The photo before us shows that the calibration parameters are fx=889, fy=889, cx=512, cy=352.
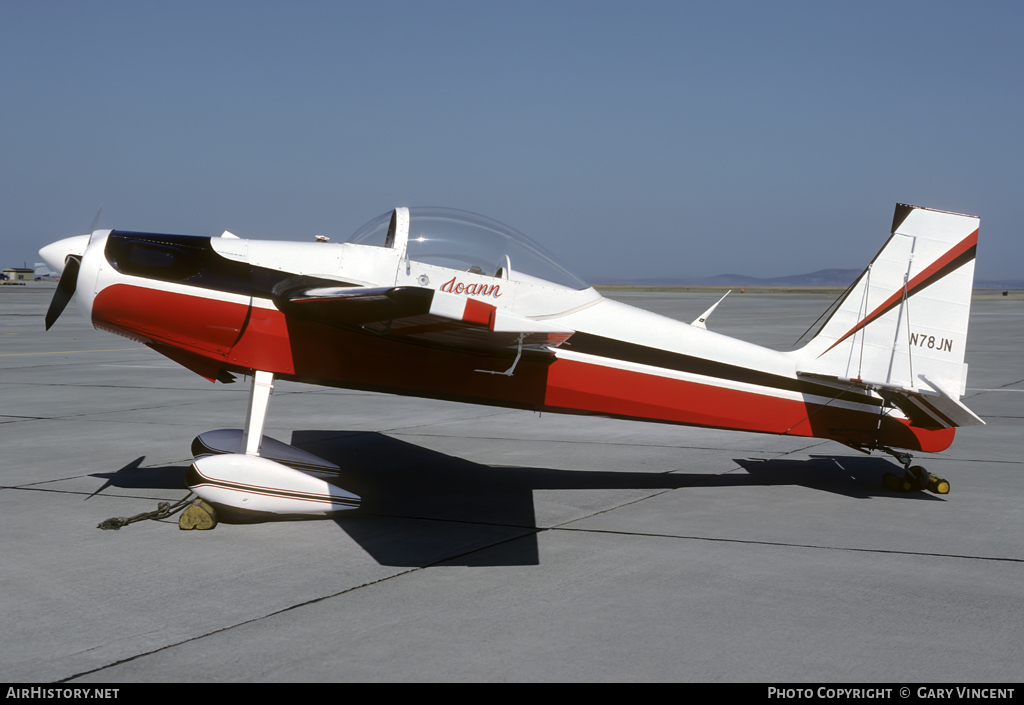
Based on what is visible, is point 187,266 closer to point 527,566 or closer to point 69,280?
point 69,280

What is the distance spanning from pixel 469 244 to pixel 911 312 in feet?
11.8

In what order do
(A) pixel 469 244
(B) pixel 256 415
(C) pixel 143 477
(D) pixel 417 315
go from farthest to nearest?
(C) pixel 143 477, (A) pixel 469 244, (B) pixel 256 415, (D) pixel 417 315

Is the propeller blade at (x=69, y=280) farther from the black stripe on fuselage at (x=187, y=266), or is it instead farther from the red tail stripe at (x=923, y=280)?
the red tail stripe at (x=923, y=280)

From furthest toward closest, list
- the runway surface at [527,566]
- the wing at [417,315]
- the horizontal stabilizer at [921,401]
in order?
1. the horizontal stabilizer at [921,401]
2. the wing at [417,315]
3. the runway surface at [527,566]

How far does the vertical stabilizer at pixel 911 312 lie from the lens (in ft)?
23.0

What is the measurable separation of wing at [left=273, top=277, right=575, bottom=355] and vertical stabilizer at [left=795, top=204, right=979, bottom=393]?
255 cm

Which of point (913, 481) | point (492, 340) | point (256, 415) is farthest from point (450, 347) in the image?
point (913, 481)

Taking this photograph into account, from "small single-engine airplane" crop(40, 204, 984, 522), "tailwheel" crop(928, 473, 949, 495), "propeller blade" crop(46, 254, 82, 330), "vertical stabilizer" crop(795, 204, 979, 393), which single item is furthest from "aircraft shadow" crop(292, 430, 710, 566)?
"propeller blade" crop(46, 254, 82, 330)

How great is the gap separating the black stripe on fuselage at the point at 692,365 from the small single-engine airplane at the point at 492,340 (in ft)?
0.04

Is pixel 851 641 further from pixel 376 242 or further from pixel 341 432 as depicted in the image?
pixel 341 432

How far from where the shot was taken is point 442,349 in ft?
21.8

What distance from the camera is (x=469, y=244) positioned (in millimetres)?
6508

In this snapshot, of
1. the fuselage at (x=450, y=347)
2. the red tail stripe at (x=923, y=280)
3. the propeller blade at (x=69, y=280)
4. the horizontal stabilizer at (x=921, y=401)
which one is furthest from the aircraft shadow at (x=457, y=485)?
the propeller blade at (x=69, y=280)

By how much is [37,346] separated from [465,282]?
17.8m
